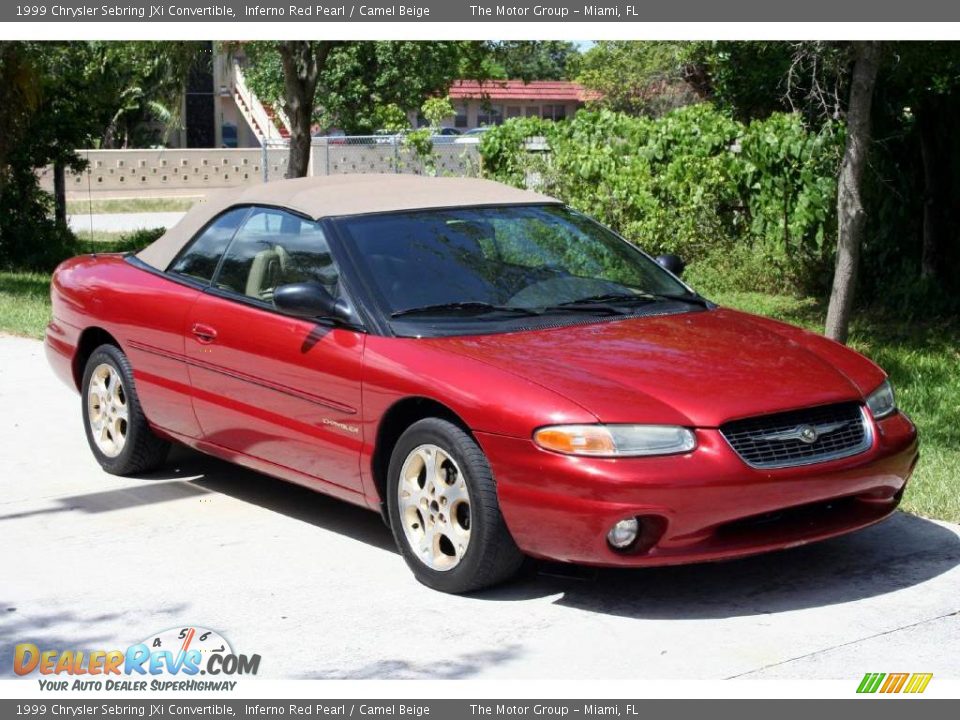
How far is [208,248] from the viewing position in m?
7.01

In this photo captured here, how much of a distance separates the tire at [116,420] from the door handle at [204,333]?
0.76 meters

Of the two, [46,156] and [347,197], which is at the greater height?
[347,197]

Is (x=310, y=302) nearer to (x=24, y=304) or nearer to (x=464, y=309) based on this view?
(x=464, y=309)

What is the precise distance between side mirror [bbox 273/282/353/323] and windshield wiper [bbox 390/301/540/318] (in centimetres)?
24

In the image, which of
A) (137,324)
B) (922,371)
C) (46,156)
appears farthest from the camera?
(46,156)

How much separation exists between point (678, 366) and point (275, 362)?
1794 millimetres

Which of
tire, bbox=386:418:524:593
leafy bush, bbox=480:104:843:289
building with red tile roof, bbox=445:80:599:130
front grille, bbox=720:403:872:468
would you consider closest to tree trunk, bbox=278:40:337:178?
leafy bush, bbox=480:104:843:289

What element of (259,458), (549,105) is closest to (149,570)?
(259,458)

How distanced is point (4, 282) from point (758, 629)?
13110mm

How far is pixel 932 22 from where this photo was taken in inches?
360

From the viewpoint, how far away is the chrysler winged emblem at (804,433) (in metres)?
5.19

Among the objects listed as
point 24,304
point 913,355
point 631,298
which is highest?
point 631,298

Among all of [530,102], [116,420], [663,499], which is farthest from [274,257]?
[530,102]

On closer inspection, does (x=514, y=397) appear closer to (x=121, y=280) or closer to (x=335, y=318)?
(x=335, y=318)
